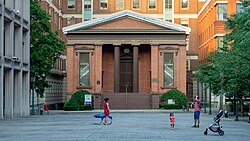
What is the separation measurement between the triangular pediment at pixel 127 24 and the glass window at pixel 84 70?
3499 millimetres

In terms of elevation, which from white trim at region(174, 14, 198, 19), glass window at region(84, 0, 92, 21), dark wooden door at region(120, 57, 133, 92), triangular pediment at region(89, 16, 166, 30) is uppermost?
glass window at region(84, 0, 92, 21)

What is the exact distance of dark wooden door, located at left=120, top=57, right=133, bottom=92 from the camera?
8456 cm

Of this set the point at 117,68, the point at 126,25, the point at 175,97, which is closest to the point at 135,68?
the point at 117,68

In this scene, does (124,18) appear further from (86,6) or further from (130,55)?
(86,6)

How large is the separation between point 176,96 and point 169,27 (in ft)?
29.7

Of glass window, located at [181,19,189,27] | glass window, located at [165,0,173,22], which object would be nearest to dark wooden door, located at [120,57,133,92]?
glass window, located at [165,0,173,22]

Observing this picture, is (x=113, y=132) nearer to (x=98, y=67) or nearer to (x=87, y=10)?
(x=98, y=67)

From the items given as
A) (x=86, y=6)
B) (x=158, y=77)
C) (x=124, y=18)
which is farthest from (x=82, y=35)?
(x=86, y=6)

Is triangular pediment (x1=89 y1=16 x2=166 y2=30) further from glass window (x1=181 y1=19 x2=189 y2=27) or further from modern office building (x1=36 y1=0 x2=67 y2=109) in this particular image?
glass window (x1=181 y1=19 x2=189 y2=27)

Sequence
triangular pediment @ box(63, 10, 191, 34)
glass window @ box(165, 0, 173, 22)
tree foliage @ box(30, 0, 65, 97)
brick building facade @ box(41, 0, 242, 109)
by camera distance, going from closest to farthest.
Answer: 1. tree foliage @ box(30, 0, 65, 97)
2. triangular pediment @ box(63, 10, 191, 34)
3. brick building facade @ box(41, 0, 242, 109)
4. glass window @ box(165, 0, 173, 22)

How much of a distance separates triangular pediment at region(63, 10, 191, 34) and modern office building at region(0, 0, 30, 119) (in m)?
22.7

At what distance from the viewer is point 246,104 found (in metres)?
68.8

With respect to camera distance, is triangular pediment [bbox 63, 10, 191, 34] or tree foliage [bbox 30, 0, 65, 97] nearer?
tree foliage [bbox 30, 0, 65, 97]

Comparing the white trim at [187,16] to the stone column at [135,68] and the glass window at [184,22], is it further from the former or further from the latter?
the stone column at [135,68]
